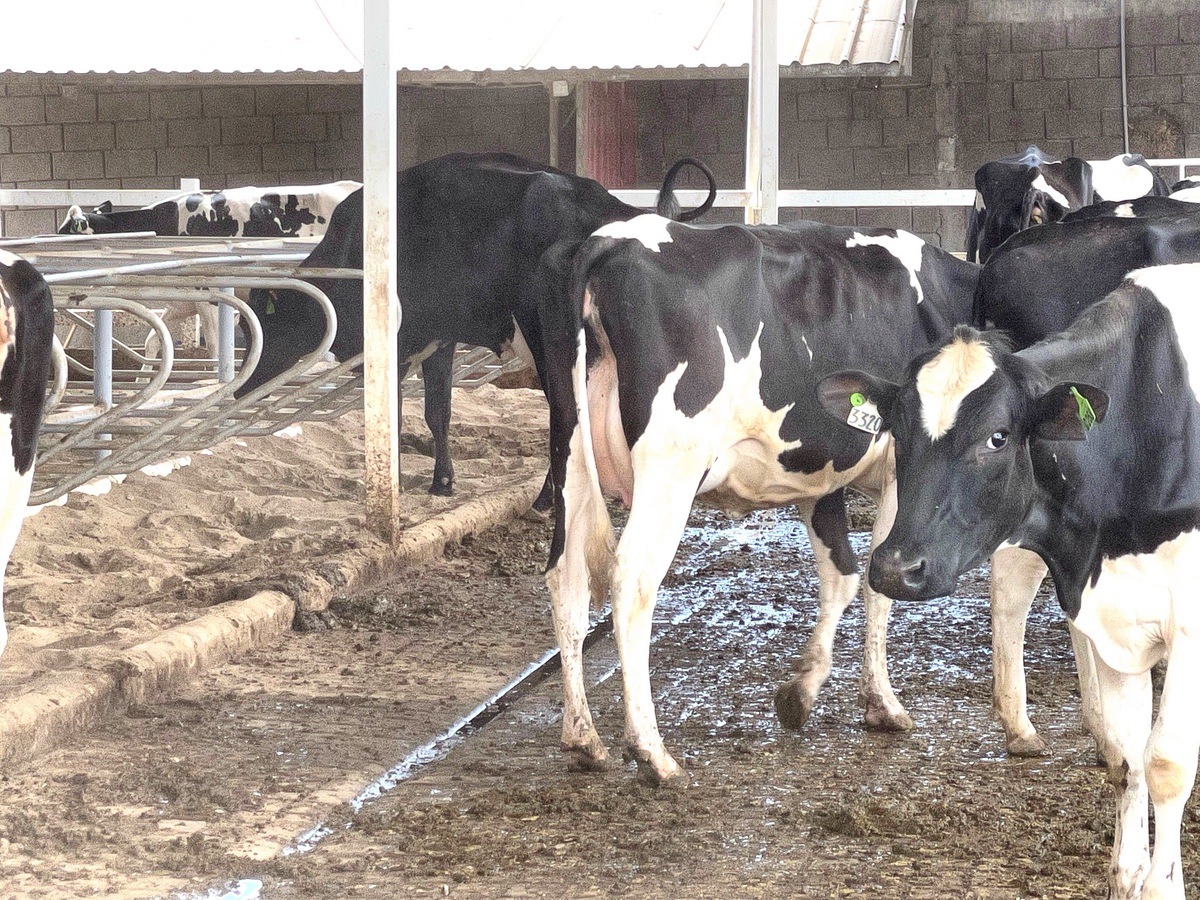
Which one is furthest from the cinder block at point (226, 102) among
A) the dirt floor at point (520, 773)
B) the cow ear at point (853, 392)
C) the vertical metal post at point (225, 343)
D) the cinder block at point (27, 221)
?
the cow ear at point (853, 392)

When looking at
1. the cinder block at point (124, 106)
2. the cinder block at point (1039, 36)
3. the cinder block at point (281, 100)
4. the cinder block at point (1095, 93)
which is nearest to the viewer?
the cinder block at point (1095, 93)

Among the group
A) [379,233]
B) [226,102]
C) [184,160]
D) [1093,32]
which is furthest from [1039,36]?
[379,233]

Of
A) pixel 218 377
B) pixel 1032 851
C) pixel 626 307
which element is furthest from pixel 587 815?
pixel 218 377

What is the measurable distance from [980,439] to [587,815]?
1.40m

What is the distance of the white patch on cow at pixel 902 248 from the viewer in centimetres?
474

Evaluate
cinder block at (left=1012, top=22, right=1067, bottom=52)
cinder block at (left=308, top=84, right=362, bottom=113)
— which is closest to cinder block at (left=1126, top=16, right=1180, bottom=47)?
cinder block at (left=1012, top=22, right=1067, bottom=52)

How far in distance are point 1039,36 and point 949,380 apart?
15927 millimetres

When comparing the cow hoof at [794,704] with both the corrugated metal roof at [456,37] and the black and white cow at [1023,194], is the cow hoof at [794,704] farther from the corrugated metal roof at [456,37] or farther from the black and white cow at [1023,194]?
the corrugated metal roof at [456,37]

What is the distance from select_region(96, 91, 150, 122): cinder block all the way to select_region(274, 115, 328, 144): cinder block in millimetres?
1607

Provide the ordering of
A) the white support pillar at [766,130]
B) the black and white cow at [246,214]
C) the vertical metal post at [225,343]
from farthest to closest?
the black and white cow at [246,214] < the white support pillar at [766,130] < the vertical metal post at [225,343]

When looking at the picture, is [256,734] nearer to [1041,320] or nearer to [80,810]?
[80,810]

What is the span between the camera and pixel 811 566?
680cm

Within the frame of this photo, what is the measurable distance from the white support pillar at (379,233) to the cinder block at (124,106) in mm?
13149

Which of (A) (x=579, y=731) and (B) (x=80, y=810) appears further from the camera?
(A) (x=579, y=731)
